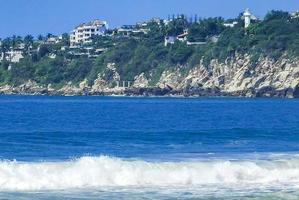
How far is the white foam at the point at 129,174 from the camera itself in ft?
87.1

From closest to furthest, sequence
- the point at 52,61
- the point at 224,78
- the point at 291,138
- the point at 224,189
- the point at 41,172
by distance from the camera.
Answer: the point at 224,189, the point at 41,172, the point at 291,138, the point at 224,78, the point at 52,61

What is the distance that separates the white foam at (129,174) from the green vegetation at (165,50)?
401 ft

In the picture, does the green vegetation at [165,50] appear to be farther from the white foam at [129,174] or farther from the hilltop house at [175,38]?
the white foam at [129,174]

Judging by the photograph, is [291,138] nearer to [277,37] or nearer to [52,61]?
[277,37]

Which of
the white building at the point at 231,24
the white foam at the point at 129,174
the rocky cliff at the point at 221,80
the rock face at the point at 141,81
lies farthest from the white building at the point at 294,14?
the white foam at the point at 129,174

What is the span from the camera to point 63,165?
29359 millimetres

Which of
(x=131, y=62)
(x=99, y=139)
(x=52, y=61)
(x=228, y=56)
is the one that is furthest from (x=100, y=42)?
(x=99, y=139)

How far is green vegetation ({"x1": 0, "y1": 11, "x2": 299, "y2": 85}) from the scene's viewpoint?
157m

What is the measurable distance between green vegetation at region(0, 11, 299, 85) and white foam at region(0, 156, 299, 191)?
12234cm

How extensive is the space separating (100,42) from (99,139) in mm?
145531

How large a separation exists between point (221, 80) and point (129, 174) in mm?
126436

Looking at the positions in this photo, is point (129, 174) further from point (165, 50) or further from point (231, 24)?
point (231, 24)

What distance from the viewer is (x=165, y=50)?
170500 millimetres

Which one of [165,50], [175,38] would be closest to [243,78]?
[165,50]
